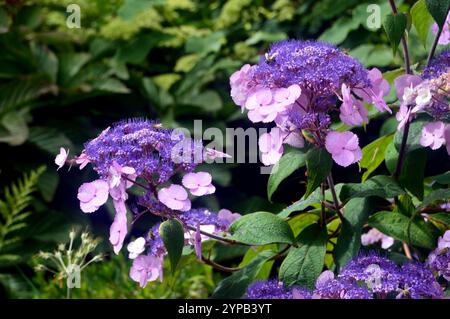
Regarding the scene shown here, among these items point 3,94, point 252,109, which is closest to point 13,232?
point 3,94

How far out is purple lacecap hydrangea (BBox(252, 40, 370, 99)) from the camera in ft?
4.61

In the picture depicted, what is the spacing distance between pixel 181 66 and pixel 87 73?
17.6 inches

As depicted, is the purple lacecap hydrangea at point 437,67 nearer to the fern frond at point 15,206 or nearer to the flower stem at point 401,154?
the flower stem at point 401,154

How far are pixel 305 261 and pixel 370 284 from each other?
220 mm

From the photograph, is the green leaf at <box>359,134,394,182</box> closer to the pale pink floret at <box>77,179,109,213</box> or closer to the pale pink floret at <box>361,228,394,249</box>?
the pale pink floret at <box>361,228,394,249</box>

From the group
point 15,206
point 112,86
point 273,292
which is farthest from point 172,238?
point 112,86

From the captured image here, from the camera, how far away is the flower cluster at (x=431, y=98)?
4.73 ft

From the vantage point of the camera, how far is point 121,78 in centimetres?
396

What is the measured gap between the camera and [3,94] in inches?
150

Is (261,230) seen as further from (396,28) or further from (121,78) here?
Result: (121,78)

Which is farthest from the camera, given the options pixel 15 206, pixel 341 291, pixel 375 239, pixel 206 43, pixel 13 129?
pixel 206 43

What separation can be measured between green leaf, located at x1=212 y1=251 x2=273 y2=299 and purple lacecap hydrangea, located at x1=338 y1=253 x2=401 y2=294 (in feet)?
1.06

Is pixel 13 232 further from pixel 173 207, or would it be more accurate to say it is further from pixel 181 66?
pixel 173 207

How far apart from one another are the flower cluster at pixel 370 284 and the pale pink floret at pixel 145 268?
0.24m
